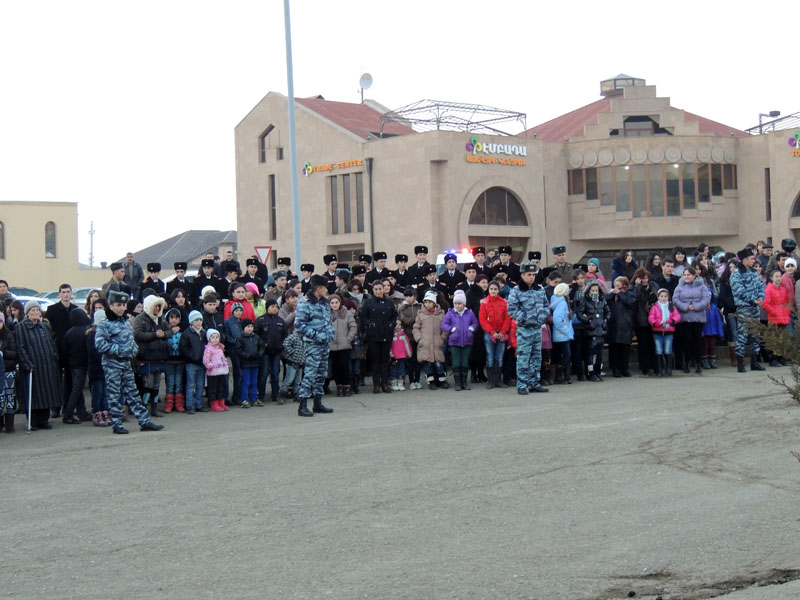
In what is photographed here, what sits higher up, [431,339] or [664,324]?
[664,324]

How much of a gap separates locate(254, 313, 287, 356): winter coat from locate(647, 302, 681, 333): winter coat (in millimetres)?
6422

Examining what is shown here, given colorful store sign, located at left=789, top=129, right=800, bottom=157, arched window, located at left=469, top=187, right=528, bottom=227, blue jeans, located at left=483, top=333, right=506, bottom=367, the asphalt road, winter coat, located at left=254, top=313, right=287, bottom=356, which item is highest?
colorful store sign, located at left=789, top=129, right=800, bottom=157

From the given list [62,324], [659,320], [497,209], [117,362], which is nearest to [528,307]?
[659,320]

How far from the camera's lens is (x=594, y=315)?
1694cm

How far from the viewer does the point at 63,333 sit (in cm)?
1452

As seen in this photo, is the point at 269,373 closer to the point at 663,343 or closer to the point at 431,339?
the point at 431,339

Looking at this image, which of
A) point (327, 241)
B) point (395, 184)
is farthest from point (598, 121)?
point (327, 241)

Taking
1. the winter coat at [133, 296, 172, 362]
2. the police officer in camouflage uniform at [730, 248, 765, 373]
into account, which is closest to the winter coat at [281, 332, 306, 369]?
the winter coat at [133, 296, 172, 362]

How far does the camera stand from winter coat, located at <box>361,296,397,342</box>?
1609 centimetres

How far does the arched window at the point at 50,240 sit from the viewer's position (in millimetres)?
69062

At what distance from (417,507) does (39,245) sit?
65.7 meters

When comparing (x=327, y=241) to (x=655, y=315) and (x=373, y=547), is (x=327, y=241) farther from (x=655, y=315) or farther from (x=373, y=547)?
(x=373, y=547)

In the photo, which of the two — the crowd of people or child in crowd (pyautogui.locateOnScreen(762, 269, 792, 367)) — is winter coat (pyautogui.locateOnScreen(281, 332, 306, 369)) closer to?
the crowd of people

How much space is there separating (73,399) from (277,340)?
10.5 feet
